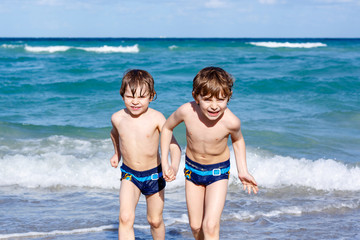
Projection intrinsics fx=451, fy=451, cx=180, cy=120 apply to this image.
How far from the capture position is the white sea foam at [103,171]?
617 cm

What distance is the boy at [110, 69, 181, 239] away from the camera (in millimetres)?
3443

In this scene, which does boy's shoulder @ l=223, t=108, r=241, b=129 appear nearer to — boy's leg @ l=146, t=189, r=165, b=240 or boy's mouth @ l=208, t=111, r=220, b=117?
boy's mouth @ l=208, t=111, r=220, b=117

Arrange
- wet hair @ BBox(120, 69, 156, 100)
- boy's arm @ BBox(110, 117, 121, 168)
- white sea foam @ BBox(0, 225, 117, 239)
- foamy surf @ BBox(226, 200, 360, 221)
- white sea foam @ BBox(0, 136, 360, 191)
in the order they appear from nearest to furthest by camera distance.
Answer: wet hair @ BBox(120, 69, 156, 100) < boy's arm @ BBox(110, 117, 121, 168) < white sea foam @ BBox(0, 225, 117, 239) < foamy surf @ BBox(226, 200, 360, 221) < white sea foam @ BBox(0, 136, 360, 191)

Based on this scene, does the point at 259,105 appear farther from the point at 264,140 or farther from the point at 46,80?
the point at 46,80

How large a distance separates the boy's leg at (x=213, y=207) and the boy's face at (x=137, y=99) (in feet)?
2.63

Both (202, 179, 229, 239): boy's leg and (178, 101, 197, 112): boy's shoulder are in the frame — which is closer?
(202, 179, 229, 239): boy's leg

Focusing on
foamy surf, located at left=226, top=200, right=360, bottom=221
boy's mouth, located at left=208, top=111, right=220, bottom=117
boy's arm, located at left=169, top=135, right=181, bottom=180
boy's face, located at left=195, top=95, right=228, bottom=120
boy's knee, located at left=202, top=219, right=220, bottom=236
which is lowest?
foamy surf, located at left=226, top=200, right=360, bottom=221

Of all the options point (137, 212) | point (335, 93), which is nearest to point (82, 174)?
point (137, 212)

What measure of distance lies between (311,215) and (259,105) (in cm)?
688

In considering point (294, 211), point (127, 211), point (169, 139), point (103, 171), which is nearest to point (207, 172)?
point (169, 139)

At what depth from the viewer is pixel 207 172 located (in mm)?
3449

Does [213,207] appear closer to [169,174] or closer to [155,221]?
[169,174]

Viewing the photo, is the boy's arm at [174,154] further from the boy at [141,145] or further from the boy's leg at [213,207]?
the boy's leg at [213,207]

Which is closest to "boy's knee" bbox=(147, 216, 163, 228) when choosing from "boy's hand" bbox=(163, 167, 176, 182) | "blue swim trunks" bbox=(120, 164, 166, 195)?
"blue swim trunks" bbox=(120, 164, 166, 195)
